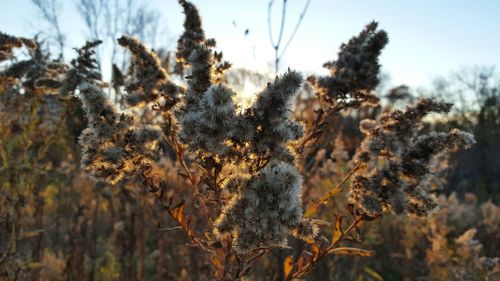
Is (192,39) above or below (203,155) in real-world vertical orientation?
above

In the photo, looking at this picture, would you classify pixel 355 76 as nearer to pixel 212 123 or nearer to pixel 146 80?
pixel 146 80

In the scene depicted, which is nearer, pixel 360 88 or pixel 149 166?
pixel 149 166

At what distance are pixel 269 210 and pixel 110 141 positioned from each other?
0.76 metres

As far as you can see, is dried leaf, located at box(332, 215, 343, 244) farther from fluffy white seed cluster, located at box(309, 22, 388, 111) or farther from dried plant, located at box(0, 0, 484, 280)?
fluffy white seed cluster, located at box(309, 22, 388, 111)

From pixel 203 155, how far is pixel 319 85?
1.10 metres

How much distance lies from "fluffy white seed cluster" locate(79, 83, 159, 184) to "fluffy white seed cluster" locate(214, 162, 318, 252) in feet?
1.84

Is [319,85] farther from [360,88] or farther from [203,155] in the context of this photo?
[203,155]

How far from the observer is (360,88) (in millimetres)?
2557

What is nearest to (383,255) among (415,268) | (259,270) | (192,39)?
(415,268)

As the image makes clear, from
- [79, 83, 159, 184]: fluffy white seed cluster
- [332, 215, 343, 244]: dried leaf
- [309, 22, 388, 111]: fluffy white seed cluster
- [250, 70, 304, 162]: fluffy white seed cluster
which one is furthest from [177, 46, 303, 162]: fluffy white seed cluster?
[309, 22, 388, 111]: fluffy white seed cluster

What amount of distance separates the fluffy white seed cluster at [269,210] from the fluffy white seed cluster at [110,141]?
561 mm

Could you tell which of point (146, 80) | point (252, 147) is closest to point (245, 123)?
point (252, 147)

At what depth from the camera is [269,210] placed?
149 centimetres

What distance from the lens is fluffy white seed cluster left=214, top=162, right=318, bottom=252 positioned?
4.87 feet
